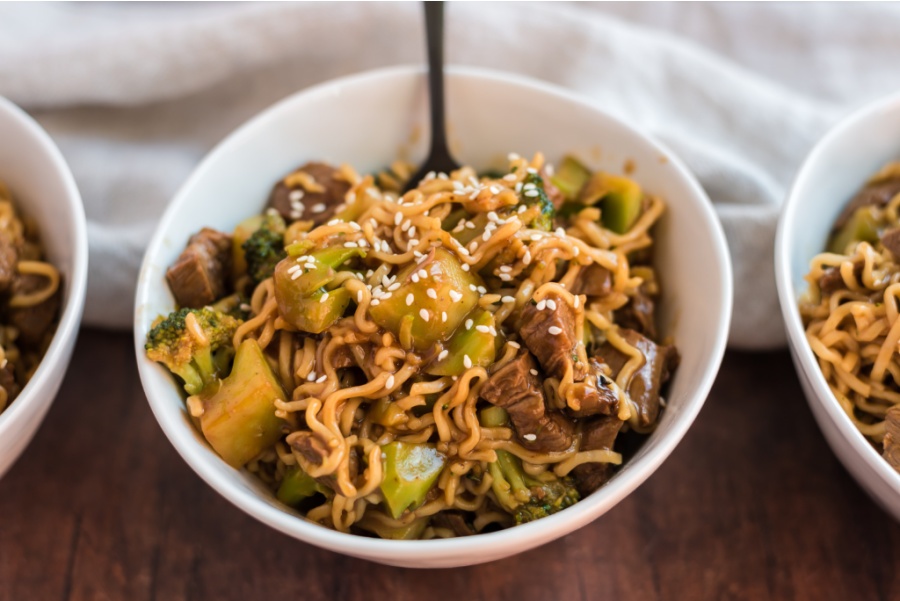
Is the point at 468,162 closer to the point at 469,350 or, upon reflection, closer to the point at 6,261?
the point at 469,350

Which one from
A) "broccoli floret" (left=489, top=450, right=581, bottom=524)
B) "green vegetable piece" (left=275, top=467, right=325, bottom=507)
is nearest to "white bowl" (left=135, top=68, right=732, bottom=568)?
"green vegetable piece" (left=275, top=467, right=325, bottom=507)

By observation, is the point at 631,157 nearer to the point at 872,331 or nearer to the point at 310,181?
the point at 872,331

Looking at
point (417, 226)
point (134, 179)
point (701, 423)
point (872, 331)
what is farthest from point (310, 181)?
point (872, 331)

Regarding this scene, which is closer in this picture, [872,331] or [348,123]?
[872,331]

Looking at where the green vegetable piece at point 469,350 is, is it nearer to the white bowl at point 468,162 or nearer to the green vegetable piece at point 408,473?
the green vegetable piece at point 408,473

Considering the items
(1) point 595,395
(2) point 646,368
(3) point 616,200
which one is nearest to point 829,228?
(3) point 616,200

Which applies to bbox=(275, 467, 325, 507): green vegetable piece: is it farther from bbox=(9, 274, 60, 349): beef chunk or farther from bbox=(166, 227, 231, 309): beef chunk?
bbox=(9, 274, 60, 349): beef chunk
